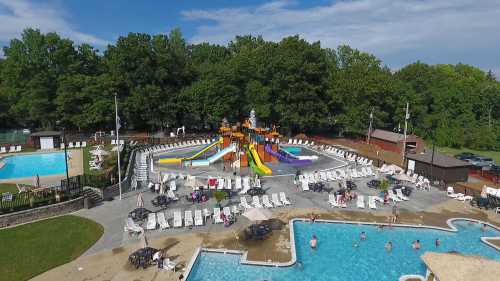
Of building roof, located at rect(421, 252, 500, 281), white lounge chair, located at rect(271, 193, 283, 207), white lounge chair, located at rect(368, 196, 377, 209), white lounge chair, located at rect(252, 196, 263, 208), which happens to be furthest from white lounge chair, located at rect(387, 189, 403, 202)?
building roof, located at rect(421, 252, 500, 281)

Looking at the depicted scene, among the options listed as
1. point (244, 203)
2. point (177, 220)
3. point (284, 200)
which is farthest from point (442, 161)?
point (177, 220)

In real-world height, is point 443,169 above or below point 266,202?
above

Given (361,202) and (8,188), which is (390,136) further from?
(8,188)

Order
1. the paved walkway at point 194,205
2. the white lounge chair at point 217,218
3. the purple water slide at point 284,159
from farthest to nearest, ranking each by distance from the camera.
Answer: the purple water slide at point 284,159 → the white lounge chair at point 217,218 → the paved walkway at point 194,205

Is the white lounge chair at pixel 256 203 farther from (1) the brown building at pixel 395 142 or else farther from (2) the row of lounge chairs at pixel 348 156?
(1) the brown building at pixel 395 142

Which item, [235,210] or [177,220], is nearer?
[177,220]

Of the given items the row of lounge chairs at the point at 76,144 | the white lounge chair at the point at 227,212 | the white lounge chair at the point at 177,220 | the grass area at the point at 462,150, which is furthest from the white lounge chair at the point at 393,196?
the row of lounge chairs at the point at 76,144

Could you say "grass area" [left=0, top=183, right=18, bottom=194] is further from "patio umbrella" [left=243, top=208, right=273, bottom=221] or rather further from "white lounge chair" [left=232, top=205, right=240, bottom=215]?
"patio umbrella" [left=243, top=208, right=273, bottom=221]

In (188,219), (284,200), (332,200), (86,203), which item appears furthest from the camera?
(332,200)
